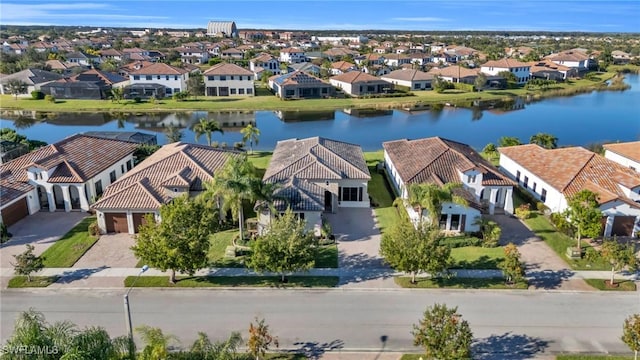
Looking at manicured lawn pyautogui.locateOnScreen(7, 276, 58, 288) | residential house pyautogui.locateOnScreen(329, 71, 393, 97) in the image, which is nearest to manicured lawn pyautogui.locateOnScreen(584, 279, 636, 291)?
manicured lawn pyautogui.locateOnScreen(7, 276, 58, 288)

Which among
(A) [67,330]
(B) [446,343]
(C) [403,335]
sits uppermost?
(A) [67,330]

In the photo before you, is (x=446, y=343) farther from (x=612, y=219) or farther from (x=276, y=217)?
(x=612, y=219)

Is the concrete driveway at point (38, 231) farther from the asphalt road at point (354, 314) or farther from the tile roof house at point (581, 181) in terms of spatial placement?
the tile roof house at point (581, 181)

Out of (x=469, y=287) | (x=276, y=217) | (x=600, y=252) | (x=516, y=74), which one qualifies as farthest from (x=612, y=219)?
(x=516, y=74)

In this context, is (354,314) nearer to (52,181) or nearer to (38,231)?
(38,231)

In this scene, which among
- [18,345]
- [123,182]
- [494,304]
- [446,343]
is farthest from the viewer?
[123,182]

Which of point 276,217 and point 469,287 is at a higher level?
point 276,217

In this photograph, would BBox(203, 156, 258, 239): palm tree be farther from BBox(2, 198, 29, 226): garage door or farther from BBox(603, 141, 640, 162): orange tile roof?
BBox(603, 141, 640, 162): orange tile roof

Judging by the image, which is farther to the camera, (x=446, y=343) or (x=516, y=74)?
(x=516, y=74)
